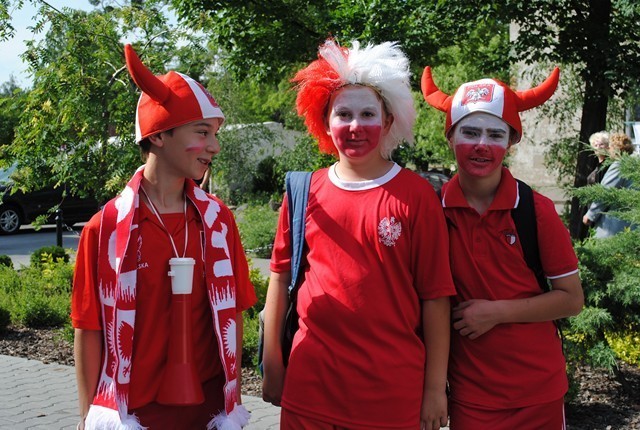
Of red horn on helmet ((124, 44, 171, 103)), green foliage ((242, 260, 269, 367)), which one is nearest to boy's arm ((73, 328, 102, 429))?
red horn on helmet ((124, 44, 171, 103))

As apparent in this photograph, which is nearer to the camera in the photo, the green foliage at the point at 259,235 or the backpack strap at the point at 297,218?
the backpack strap at the point at 297,218

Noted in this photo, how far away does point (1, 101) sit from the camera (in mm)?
8516

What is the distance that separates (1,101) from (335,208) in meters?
6.45

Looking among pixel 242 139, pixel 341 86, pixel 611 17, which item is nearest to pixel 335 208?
pixel 341 86

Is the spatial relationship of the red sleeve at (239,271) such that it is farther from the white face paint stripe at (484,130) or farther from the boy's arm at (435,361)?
the white face paint stripe at (484,130)

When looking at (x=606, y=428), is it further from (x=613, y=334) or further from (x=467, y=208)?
(x=467, y=208)

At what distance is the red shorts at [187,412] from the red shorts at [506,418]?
2.91 ft

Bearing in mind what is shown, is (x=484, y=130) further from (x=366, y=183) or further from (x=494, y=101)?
(x=366, y=183)

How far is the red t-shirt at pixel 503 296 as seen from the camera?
3.05 metres

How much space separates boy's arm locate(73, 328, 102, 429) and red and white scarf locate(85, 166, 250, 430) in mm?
26

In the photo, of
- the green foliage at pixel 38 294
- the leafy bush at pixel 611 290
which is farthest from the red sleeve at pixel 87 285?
the green foliage at pixel 38 294

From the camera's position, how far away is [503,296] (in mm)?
3084

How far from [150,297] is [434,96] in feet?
4.72

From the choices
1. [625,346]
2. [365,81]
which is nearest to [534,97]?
[365,81]
